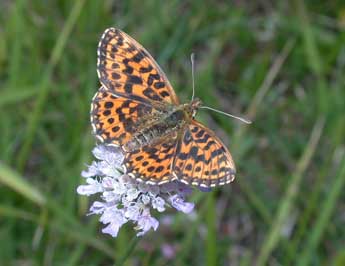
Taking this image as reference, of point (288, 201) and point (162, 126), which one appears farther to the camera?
point (288, 201)

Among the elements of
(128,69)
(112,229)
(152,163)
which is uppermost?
(128,69)

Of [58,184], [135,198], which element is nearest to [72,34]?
[58,184]

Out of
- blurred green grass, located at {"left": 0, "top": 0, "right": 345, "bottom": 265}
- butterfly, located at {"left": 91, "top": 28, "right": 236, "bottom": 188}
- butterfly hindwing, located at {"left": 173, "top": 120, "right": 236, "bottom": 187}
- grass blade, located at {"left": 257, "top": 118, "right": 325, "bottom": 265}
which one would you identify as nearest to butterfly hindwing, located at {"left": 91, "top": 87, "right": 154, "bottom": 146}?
butterfly, located at {"left": 91, "top": 28, "right": 236, "bottom": 188}

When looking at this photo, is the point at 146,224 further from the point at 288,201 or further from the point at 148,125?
the point at 288,201

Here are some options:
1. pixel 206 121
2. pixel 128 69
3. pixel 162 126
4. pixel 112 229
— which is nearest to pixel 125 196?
pixel 112 229

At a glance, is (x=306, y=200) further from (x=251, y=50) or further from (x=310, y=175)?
(x=251, y=50)

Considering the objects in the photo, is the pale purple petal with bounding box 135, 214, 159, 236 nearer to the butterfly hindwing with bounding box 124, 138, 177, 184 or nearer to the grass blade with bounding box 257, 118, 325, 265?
the butterfly hindwing with bounding box 124, 138, 177, 184
